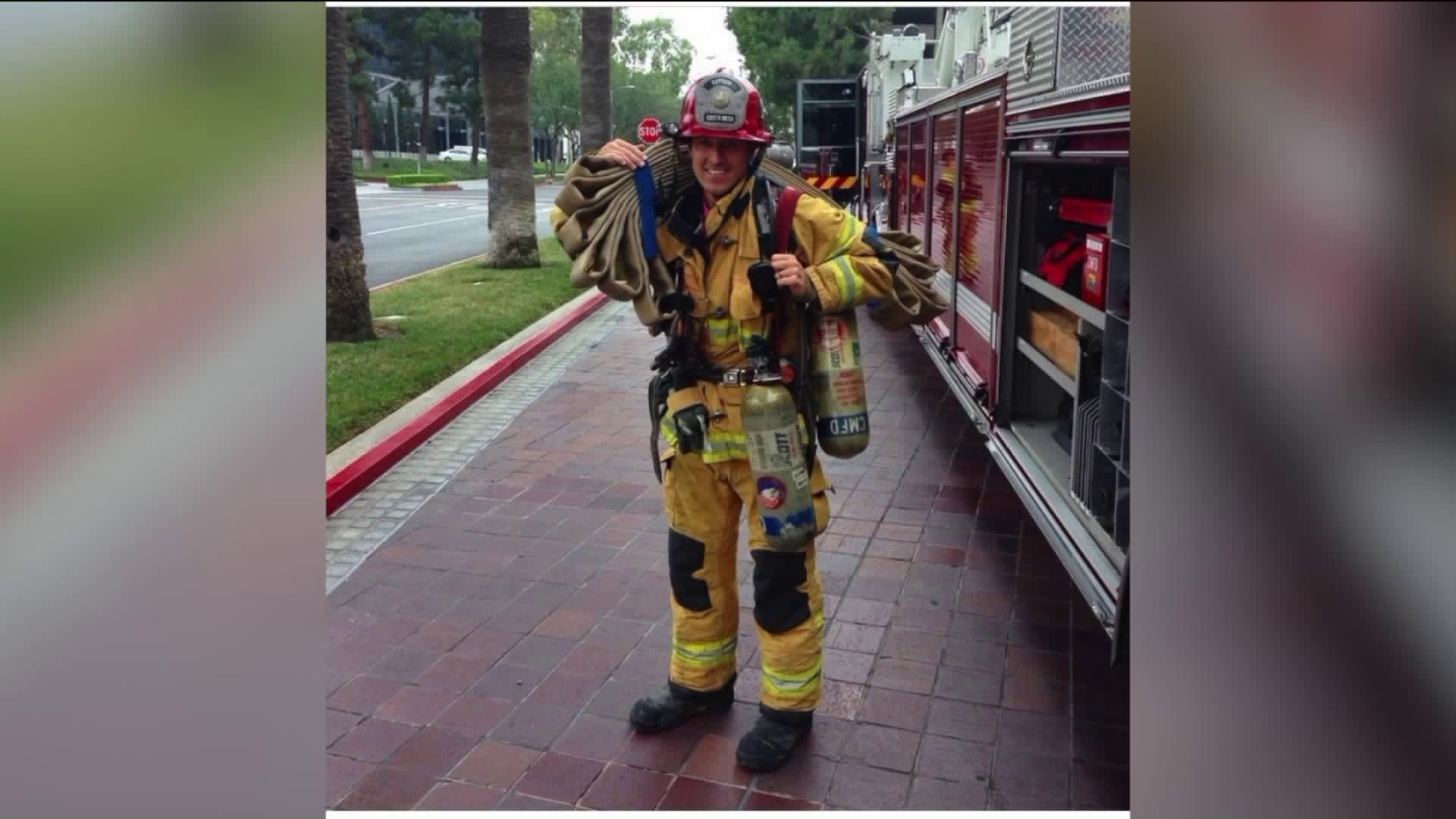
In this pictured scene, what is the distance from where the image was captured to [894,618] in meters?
4.05

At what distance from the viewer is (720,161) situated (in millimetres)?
2891

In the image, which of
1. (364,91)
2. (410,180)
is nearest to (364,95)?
(364,91)

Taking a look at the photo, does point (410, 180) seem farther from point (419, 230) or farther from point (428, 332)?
point (428, 332)

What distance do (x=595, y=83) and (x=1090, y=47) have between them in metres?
12.4

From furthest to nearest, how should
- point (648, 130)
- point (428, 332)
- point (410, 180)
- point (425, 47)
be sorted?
point (410, 180), point (425, 47), point (428, 332), point (648, 130)

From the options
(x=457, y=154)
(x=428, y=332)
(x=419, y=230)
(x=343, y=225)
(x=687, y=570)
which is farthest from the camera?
(x=457, y=154)

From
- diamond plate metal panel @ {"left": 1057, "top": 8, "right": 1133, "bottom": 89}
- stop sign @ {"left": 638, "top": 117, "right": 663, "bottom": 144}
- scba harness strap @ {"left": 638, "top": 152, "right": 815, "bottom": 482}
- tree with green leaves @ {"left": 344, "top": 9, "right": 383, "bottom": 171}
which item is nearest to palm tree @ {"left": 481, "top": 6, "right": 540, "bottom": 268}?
stop sign @ {"left": 638, "top": 117, "right": 663, "bottom": 144}

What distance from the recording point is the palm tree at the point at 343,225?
27.3ft

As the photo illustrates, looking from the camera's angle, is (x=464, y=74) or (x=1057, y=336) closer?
(x=1057, y=336)

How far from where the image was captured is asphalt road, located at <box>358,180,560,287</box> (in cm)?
1600

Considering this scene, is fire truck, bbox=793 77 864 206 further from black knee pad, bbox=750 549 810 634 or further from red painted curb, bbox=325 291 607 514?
black knee pad, bbox=750 549 810 634

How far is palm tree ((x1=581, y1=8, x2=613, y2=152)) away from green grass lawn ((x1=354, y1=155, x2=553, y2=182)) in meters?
31.7
